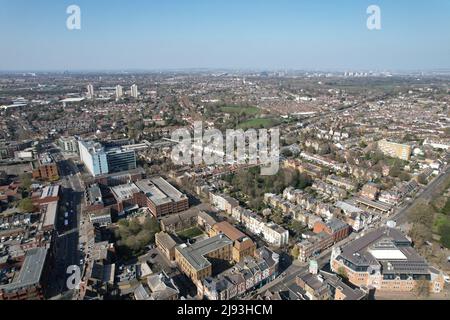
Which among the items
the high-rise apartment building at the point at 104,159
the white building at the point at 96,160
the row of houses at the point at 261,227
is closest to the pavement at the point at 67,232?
the white building at the point at 96,160

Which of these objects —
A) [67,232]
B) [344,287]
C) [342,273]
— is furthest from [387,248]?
[67,232]

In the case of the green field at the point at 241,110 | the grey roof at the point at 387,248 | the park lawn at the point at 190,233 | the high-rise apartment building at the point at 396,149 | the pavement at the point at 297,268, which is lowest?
the pavement at the point at 297,268

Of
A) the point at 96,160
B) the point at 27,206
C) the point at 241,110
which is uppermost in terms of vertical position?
the point at 241,110

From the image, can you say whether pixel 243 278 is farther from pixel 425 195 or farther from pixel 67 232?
pixel 425 195

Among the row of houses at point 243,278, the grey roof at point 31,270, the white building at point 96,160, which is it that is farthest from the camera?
the white building at point 96,160

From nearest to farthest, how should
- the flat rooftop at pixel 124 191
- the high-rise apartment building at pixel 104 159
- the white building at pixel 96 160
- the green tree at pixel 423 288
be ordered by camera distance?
1. the green tree at pixel 423 288
2. the flat rooftop at pixel 124 191
3. the white building at pixel 96 160
4. the high-rise apartment building at pixel 104 159

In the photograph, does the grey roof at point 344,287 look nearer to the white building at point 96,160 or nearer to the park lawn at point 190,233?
the park lawn at point 190,233
